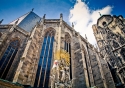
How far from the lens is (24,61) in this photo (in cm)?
777

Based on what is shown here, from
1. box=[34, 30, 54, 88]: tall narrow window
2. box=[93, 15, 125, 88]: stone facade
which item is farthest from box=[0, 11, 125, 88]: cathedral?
box=[93, 15, 125, 88]: stone facade

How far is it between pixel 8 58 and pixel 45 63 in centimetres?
393

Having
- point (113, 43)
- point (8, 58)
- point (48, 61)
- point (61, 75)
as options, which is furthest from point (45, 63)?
point (113, 43)

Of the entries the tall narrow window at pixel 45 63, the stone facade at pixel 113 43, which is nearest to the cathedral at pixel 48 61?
A: the tall narrow window at pixel 45 63

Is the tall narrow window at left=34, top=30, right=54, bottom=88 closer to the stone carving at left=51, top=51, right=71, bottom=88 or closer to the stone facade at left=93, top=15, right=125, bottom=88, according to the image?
the stone carving at left=51, top=51, right=71, bottom=88

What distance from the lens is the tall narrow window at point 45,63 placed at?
8047 millimetres

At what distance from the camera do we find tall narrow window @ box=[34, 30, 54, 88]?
8047 millimetres

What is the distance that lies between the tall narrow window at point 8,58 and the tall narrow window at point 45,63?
3168mm

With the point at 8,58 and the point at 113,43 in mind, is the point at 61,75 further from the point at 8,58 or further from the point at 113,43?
the point at 113,43

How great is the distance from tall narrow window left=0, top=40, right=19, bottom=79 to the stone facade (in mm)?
14107

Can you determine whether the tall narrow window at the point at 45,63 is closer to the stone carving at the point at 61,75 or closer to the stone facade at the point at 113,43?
the stone carving at the point at 61,75

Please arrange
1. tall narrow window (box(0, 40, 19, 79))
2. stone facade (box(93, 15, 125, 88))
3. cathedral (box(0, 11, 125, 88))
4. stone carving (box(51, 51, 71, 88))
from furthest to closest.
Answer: stone facade (box(93, 15, 125, 88)) → tall narrow window (box(0, 40, 19, 79)) → cathedral (box(0, 11, 125, 88)) → stone carving (box(51, 51, 71, 88))

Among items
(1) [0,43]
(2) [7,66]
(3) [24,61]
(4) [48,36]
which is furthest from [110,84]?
(1) [0,43]

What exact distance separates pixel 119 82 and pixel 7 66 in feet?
48.5
